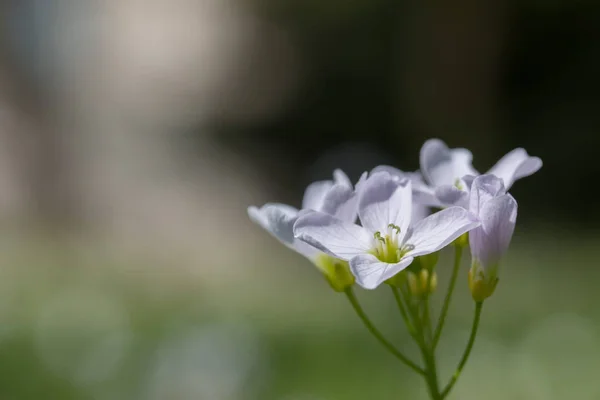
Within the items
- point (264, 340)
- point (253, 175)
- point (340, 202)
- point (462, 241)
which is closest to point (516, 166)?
point (462, 241)

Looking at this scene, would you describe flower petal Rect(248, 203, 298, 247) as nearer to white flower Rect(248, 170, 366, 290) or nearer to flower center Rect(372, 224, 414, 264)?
white flower Rect(248, 170, 366, 290)

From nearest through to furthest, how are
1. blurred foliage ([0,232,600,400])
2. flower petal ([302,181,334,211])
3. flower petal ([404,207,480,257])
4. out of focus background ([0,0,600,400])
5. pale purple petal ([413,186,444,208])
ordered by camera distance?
flower petal ([404,207,480,257])
pale purple petal ([413,186,444,208])
flower petal ([302,181,334,211])
blurred foliage ([0,232,600,400])
out of focus background ([0,0,600,400])

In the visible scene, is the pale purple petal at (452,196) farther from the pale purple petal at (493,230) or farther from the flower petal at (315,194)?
the flower petal at (315,194)

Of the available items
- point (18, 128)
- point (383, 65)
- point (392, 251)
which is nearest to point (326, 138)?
point (383, 65)

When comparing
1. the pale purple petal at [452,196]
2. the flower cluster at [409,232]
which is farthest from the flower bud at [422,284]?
Answer: the pale purple petal at [452,196]

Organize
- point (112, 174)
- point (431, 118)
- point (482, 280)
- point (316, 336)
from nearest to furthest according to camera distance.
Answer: point (482, 280) → point (316, 336) → point (112, 174) → point (431, 118)

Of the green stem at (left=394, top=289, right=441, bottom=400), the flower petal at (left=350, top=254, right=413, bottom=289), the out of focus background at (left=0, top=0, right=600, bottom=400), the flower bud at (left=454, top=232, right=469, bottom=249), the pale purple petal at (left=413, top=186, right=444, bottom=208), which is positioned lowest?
the out of focus background at (left=0, top=0, right=600, bottom=400)

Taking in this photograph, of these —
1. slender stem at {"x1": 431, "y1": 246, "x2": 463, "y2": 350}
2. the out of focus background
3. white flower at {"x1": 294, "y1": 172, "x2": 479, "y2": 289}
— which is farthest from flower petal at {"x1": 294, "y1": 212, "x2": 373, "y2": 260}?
the out of focus background

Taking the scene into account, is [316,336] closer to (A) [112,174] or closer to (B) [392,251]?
(B) [392,251]
